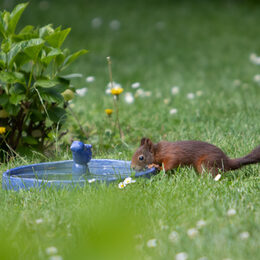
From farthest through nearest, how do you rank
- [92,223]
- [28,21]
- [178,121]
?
1. [28,21]
2. [178,121]
3. [92,223]

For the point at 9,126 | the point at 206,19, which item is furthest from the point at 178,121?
the point at 206,19

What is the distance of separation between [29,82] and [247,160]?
1.55 metres

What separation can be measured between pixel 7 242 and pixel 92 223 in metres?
0.38

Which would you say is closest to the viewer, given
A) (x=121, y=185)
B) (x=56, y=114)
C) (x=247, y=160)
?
(x=121, y=185)

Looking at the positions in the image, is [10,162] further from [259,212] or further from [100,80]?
[100,80]

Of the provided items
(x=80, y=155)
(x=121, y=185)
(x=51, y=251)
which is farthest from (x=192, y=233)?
(x=80, y=155)

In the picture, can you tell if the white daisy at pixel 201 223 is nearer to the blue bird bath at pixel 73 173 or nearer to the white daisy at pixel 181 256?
the white daisy at pixel 181 256

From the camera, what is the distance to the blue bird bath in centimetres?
279

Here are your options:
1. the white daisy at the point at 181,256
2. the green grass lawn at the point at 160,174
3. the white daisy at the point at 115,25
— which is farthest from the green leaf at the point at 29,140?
the white daisy at the point at 115,25

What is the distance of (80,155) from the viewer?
3.01 meters

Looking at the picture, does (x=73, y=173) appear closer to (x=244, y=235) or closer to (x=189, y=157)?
(x=189, y=157)

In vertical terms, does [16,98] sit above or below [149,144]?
above

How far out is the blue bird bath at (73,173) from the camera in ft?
9.16

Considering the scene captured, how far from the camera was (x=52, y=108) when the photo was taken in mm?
3639
